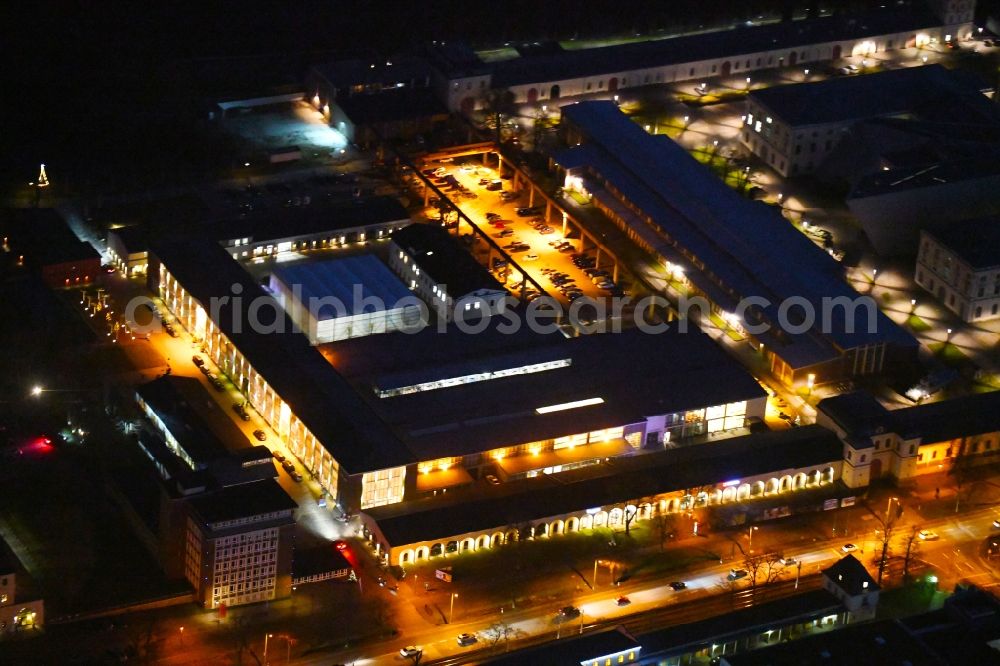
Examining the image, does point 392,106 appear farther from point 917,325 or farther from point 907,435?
point 907,435

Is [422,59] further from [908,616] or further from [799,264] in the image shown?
[908,616]

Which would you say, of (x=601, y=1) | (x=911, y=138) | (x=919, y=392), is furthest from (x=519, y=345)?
(x=601, y=1)

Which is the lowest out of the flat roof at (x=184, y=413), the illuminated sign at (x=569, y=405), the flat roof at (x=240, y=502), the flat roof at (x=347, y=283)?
the flat roof at (x=184, y=413)

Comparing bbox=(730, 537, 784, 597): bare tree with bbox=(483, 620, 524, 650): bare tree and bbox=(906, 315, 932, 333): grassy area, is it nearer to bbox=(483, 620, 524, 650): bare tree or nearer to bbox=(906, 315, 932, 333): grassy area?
bbox=(483, 620, 524, 650): bare tree

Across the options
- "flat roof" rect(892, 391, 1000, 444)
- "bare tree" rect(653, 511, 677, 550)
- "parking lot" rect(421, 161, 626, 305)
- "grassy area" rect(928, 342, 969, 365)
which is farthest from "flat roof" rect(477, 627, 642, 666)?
"grassy area" rect(928, 342, 969, 365)

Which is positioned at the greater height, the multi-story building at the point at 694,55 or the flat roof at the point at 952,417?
the multi-story building at the point at 694,55

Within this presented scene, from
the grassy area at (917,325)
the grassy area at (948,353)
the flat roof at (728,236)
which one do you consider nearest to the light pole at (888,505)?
the flat roof at (728,236)

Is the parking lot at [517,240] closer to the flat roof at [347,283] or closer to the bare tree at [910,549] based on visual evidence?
the flat roof at [347,283]
